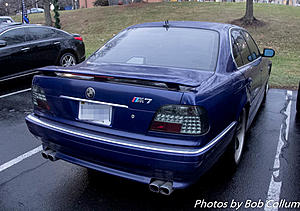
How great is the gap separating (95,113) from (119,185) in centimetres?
99

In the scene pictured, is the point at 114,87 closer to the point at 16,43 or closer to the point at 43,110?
the point at 43,110

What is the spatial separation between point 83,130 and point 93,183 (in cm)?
83

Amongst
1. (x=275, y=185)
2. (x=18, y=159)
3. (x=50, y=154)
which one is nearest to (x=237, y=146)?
(x=275, y=185)

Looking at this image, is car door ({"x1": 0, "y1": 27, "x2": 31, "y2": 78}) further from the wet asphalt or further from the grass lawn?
the grass lawn

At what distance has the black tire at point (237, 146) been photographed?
3279mm

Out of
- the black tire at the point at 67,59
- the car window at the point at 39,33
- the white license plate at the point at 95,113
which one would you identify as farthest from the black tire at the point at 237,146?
the car window at the point at 39,33

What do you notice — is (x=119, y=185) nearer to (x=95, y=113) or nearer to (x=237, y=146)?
(x=95, y=113)

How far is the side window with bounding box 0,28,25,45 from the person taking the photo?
723cm

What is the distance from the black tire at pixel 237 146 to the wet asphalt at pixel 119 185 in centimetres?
10

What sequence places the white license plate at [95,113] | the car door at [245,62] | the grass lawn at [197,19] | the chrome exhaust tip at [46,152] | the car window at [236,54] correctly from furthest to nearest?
the grass lawn at [197,19] → the car door at [245,62] → the car window at [236,54] → the chrome exhaust tip at [46,152] → the white license plate at [95,113]

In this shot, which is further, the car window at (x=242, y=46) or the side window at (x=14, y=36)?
the side window at (x=14, y=36)

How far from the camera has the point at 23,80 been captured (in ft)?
27.4

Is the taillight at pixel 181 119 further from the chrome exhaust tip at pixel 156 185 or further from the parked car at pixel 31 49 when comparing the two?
the parked car at pixel 31 49

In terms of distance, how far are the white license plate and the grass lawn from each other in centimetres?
942
